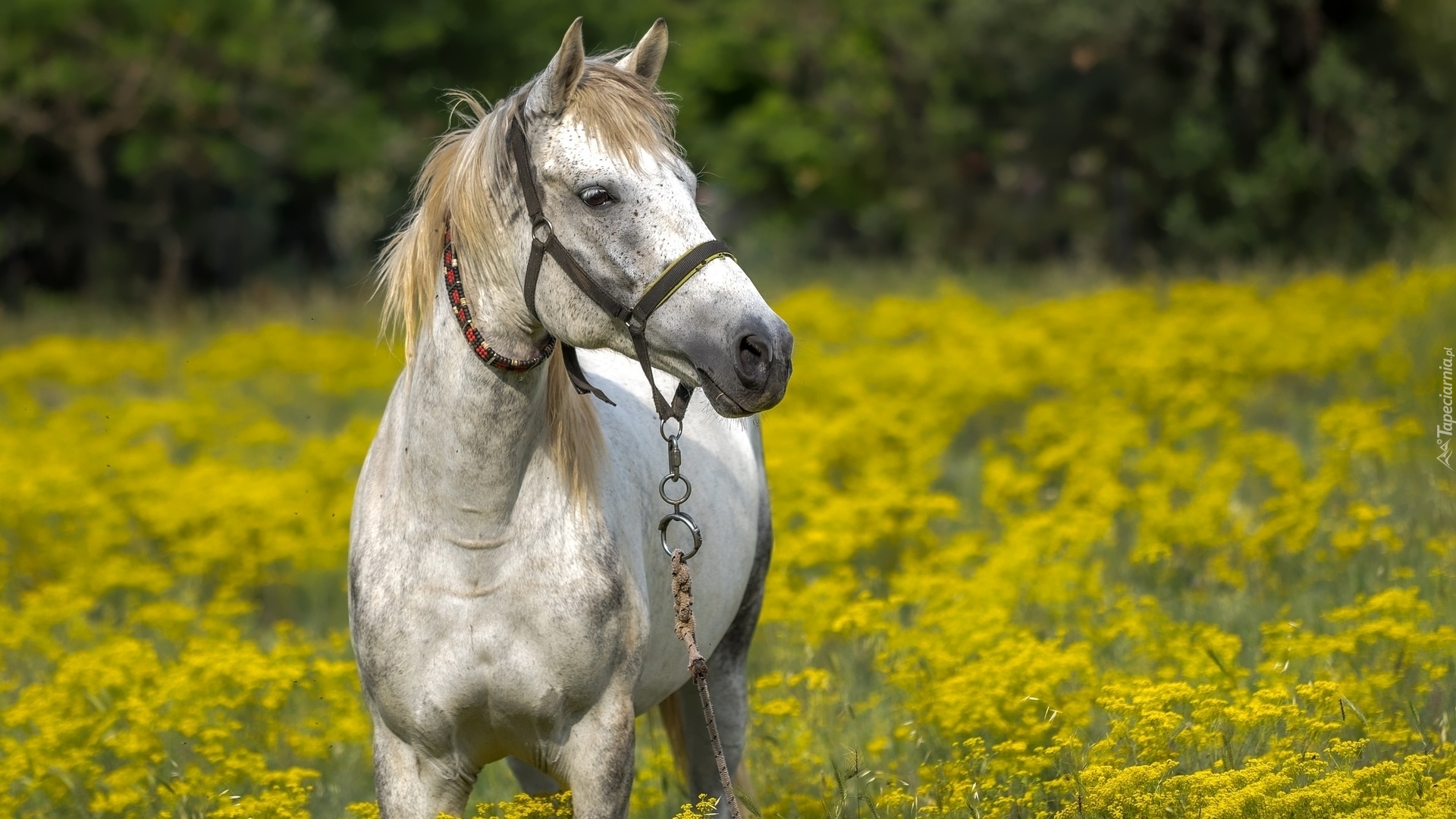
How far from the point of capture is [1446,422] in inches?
268

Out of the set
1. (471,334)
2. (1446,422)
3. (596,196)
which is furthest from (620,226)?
(1446,422)

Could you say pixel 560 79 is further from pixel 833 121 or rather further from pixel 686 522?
pixel 833 121

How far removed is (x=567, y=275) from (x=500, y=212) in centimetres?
22

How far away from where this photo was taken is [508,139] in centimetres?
297

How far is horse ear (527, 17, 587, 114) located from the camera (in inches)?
112

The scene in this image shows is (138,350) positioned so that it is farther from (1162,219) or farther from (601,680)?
(1162,219)

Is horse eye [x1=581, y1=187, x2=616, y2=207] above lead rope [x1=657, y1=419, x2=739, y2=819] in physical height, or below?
above

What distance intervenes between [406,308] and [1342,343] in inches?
290

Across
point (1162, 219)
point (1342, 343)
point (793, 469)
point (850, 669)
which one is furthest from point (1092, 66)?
point (850, 669)

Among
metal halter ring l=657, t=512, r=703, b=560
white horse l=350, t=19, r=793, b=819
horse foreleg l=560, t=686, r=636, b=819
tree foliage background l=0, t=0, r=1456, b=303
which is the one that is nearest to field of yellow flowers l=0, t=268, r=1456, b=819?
horse foreleg l=560, t=686, r=636, b=819

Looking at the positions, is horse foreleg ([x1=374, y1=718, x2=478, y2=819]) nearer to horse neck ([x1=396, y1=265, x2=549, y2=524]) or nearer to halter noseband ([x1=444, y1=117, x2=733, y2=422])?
horse neck ([x1=396, y1=265, x2=549, y2=524])

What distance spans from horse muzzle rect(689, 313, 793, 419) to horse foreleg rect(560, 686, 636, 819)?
0.74 m

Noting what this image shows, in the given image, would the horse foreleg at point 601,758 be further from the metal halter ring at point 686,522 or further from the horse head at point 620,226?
the horse head at point 620,226

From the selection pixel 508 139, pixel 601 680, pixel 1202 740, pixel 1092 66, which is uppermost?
pixel 1092 66
